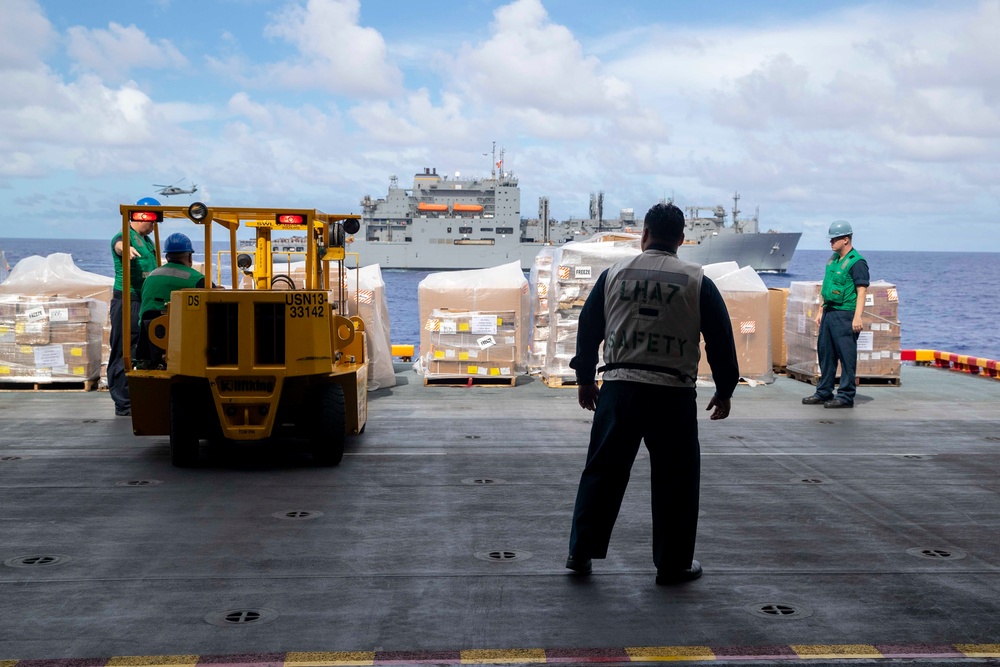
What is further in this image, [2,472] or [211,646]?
[2,472]

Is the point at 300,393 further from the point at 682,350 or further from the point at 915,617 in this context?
the point at 915,617

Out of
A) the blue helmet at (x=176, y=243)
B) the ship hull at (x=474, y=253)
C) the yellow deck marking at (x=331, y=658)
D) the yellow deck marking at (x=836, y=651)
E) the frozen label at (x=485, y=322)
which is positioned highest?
the ship hull at (x=474, y=253)

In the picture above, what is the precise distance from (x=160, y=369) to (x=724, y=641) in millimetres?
5521

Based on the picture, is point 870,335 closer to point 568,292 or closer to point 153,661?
point 568,292

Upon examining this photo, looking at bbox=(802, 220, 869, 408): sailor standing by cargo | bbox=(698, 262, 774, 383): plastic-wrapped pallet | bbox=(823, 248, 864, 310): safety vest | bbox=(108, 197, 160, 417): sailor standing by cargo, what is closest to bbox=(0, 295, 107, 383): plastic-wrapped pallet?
bbox=(108, 197, 160, 417): sailor standing by cargo

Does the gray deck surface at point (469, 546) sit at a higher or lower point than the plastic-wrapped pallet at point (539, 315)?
lower

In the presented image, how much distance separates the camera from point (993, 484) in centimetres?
695

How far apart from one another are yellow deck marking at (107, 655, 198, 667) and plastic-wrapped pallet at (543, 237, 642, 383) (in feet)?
30.2

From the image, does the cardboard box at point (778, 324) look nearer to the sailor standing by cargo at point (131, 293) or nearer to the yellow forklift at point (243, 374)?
the yellow forklift at point (243, 374)

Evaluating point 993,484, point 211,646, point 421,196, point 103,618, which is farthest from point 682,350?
point 421,196

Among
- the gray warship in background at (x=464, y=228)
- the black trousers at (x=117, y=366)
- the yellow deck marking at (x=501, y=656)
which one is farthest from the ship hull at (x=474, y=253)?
the yellow deck marking at (x=501, y=656)

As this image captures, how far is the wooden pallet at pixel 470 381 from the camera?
12594 mm

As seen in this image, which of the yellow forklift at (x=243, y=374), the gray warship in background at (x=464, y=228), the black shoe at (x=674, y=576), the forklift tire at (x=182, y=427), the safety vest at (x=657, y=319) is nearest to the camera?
the safety vest at (x=657, y=319)

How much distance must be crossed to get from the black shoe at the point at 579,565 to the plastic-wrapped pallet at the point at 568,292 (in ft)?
26.2
